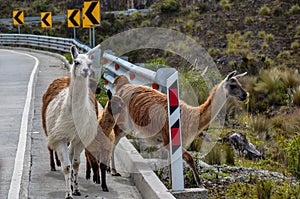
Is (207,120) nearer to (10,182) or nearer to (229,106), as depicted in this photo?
(10,182)

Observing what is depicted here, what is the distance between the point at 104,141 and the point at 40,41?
91.1 feet

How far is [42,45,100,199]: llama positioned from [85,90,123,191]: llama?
152 mm

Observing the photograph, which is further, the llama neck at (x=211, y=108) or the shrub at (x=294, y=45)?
the shrub at (x=294, y=45)

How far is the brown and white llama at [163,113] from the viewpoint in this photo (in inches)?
329

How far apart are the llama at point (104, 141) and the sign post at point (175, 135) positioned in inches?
40.8

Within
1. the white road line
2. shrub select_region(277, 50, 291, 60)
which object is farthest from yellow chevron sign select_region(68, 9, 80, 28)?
shrub select_region(277, 50, 291, 60)

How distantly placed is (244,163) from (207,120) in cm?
220

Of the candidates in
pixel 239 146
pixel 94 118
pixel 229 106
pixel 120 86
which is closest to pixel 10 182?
pixel 94 118

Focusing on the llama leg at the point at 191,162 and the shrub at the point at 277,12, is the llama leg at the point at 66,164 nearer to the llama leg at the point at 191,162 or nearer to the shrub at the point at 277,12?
the llama leg at the point at 191,162

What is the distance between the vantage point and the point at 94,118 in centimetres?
809

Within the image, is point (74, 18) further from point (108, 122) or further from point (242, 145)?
point (108, 122)

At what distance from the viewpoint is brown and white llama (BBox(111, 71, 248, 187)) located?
8352mm

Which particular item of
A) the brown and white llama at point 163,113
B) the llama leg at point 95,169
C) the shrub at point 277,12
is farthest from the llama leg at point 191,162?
the shrub at point 277,12

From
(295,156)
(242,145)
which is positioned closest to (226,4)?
(242,145)
